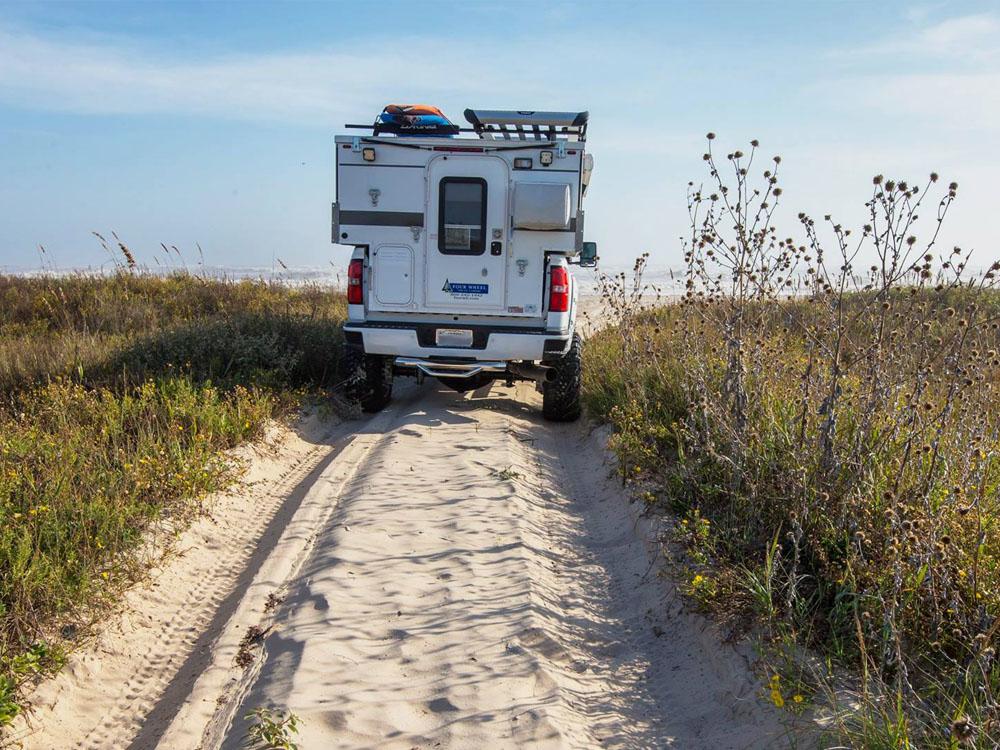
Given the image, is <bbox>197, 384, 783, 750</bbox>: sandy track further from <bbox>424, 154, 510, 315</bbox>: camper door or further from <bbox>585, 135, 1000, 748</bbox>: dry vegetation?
<bbox>424, 154, 510, 315</bbox>: camper door

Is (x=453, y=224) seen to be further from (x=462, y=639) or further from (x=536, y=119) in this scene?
(x=462, y=639)

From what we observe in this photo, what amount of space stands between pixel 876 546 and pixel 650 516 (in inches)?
65.5

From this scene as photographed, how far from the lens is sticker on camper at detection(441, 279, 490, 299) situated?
27.1 ft

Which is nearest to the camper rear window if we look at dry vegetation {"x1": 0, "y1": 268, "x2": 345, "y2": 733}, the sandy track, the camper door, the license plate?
the camper door

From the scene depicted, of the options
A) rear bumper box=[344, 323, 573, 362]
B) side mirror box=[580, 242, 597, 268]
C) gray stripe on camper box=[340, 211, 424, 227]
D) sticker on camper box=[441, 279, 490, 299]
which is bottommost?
rear bumper box=[344, 323, 573, 362]

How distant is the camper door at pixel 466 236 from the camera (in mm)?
8141

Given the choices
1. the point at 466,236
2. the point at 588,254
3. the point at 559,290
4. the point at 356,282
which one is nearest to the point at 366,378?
the point at 356,282

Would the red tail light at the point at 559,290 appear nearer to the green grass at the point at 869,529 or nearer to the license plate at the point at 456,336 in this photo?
the license plate at the point at 456,336

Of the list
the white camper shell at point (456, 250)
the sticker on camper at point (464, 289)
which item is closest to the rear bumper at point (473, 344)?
the white camper shell at point (456, 250)

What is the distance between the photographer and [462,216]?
8.23m

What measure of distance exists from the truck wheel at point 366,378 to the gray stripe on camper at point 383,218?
4.30 ft

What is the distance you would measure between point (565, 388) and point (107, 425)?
4382mm

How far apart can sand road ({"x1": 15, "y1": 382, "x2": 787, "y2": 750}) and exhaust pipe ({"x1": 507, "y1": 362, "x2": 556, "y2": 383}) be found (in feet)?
7.58

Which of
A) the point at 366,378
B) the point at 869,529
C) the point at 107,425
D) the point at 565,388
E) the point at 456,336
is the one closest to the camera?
the point at 869,529
